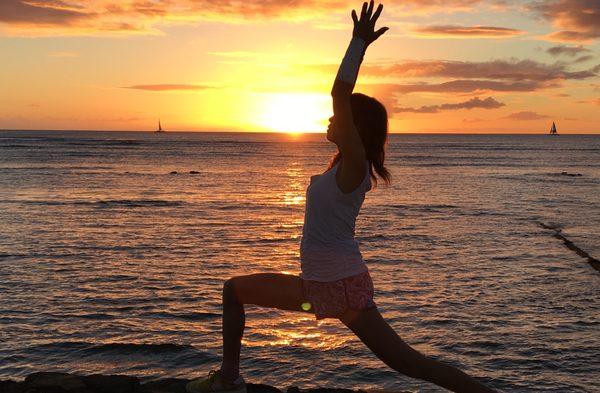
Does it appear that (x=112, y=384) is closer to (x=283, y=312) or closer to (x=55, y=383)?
(x=55, y=383)

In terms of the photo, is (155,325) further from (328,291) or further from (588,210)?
(588,210)

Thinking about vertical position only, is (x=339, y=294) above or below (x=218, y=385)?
above

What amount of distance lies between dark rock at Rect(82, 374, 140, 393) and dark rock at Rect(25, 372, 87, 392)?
9 centimetres

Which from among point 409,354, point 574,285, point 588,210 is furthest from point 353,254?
point 588,210

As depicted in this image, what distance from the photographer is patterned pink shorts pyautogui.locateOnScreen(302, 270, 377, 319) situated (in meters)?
4.25

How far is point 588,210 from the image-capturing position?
101 ft

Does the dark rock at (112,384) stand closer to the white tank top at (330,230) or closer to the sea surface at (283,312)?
the sea surface at (283,312)

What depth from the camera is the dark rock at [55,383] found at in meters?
6.25

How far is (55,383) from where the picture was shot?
20.9 ft

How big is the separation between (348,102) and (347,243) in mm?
913

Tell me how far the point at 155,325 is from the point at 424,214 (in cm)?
1999

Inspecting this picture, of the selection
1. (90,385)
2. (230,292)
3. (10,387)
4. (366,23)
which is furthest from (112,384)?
(366,23)

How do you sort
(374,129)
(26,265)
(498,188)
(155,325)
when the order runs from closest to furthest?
1. (374,129)
2. (155,325)
3. (26,265)
4. (498,188)

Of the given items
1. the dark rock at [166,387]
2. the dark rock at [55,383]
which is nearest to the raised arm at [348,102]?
the dark rock at [166,387]
